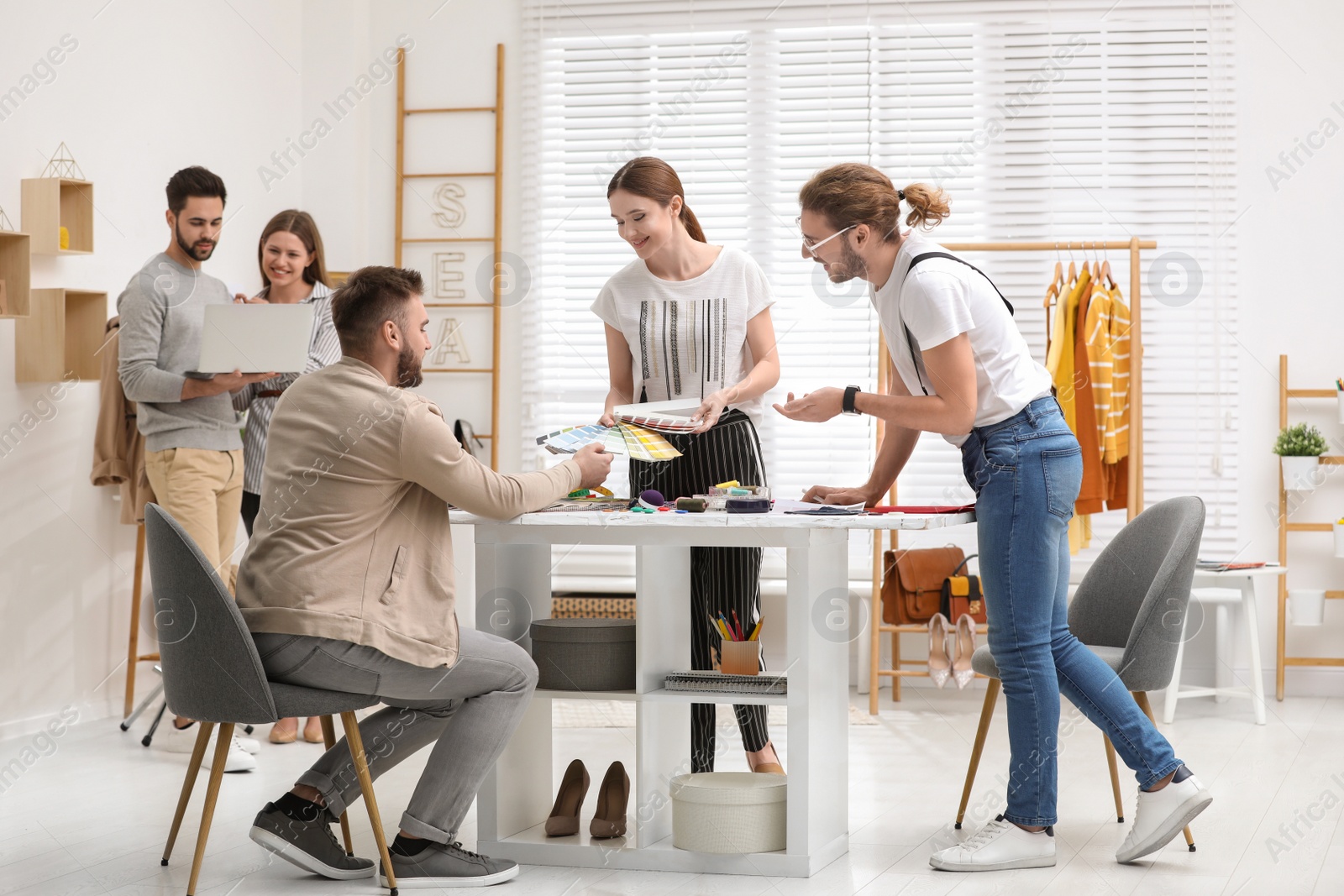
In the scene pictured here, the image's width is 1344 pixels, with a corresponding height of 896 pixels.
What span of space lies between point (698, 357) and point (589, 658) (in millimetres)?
792

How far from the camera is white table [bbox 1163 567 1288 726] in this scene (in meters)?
4.27

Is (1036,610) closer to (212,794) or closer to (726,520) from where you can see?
(726,520)

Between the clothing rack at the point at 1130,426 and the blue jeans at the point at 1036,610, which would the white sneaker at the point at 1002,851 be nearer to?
the blue jeans at the point at 1036,610

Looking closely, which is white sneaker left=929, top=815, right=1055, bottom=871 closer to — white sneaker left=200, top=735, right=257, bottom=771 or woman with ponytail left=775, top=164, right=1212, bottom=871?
woman with ponytail left=775, top=164, right=1212, bottom=871

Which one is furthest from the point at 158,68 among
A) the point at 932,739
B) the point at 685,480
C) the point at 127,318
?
the point at 932,739

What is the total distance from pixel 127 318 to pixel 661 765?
2.14m

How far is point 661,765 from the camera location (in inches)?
104

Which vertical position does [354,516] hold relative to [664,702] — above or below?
above

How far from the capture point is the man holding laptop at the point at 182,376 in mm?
3631

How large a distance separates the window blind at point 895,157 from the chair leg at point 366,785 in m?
2.98

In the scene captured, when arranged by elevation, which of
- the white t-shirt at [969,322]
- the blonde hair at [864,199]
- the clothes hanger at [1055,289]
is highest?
the clothes hanger at [1055,289]

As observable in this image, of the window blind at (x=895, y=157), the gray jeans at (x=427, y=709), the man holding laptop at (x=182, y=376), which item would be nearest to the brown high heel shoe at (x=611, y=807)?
the gray jeans at (x=427, y=709)

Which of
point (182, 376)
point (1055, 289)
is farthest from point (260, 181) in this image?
point (1055, 289)

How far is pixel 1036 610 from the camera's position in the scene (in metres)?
2.49
